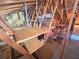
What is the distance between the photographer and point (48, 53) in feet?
8.88

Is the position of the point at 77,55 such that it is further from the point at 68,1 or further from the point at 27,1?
the point at 68,1

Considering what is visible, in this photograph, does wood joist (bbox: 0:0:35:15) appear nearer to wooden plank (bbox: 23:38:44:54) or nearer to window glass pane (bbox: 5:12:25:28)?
window glass pane (bbox: 5:12:25:28)

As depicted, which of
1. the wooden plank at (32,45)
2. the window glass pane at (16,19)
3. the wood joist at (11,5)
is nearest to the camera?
the wooden plank at (32,45)

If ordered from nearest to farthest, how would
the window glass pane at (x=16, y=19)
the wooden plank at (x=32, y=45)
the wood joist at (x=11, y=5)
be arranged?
the wooden plank at (x=32, y=45), the wood joist at (x=11, y=5), the window glass pane at (x=16, y=19)

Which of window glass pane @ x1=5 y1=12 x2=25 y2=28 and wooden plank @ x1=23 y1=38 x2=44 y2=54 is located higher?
window glass pane @ x1=5 y1=12 x2=25 y2=28

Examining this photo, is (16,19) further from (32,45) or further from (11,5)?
(32,45)

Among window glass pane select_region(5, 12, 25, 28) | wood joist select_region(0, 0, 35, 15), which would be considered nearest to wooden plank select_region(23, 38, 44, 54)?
wood joist select_region(0, 0, 35, 15)

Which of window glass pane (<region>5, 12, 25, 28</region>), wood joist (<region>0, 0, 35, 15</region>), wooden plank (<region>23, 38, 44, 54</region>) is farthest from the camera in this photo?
window glass pane (<region>5, 12, 25, 28</region>)

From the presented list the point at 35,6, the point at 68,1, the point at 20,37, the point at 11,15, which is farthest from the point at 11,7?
the point at 68,1

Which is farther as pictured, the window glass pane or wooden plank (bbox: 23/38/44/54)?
the window glass pane

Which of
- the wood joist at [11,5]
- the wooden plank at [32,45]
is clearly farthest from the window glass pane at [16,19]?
the wooden plank at [32,45]

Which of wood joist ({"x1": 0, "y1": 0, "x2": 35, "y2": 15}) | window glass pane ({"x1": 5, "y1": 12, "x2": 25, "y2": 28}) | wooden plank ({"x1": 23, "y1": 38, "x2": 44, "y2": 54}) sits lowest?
wooden plank ({"x1": 23, "y1": 38, "x2": 44, "y2": 54})

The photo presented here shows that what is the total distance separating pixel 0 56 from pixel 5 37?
1.15 metres

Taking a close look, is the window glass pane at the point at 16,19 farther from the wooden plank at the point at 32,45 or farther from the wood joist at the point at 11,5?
the wooden plank at the point at 32,45
